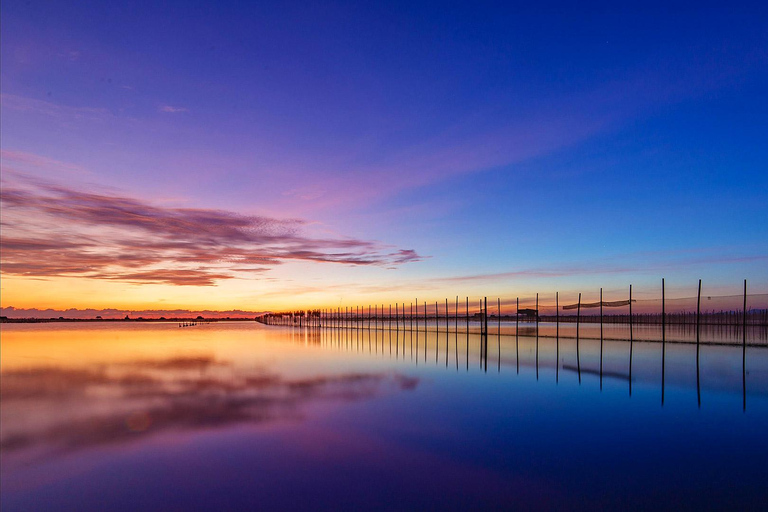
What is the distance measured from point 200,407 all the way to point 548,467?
6827 millimetres

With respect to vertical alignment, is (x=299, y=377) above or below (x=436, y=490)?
below

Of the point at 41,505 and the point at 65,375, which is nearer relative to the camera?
the point at 41,505

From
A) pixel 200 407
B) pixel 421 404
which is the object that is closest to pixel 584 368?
pixel 421 404

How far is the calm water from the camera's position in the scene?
5191 mm

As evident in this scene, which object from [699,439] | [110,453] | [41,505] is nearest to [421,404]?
[699,439]

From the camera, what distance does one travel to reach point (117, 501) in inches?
204

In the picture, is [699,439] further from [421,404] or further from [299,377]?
[299,377]

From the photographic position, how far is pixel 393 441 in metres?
7.18

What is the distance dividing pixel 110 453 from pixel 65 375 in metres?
9.99

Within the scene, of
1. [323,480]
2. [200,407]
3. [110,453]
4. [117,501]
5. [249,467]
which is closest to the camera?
[117,501]

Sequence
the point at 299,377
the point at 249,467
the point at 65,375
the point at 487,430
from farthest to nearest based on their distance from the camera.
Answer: the point at 65,375 → the point at 299,377 → the point at 487,430 → the point at 249,467

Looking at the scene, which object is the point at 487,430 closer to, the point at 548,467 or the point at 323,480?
the point at 548,467

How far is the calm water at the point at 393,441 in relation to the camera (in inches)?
204

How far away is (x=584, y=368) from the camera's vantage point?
575 inches
